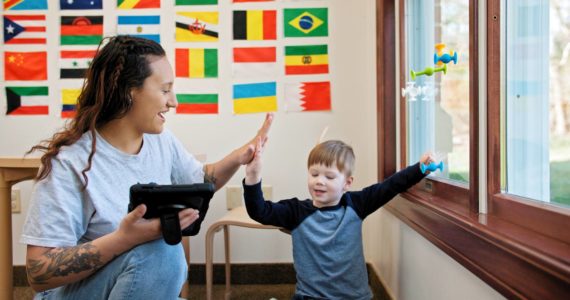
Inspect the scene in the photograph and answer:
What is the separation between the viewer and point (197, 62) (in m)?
2.27

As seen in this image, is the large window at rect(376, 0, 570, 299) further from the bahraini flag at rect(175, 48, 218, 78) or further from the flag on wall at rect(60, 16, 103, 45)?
the flag on wall at rect(60, 16, 103, 45)

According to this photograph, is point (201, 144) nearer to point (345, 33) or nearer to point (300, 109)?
point (300, 109)

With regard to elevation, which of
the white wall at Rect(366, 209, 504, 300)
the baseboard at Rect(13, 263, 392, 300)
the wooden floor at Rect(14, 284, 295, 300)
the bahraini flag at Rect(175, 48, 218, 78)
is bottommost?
the wooden floor at Rect(14, 284, 295, 300)

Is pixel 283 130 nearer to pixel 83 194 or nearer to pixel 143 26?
pixel 143 26

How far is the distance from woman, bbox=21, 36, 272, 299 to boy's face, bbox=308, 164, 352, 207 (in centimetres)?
28

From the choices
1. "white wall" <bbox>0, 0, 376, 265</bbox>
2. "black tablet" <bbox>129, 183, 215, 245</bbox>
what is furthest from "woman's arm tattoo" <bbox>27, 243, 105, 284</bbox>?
"white wall" <bbox>0, 0, 376, 265</bbox>

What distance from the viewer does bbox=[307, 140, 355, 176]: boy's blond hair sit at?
1461 millimetres

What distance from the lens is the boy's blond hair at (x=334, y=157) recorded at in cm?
146

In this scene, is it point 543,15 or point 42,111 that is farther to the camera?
point 42,111

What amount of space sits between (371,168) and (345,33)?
0.65 meters

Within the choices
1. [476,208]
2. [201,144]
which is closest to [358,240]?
[476,208]

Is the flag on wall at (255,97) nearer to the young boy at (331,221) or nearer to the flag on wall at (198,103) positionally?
the flag on wall at (198,103)

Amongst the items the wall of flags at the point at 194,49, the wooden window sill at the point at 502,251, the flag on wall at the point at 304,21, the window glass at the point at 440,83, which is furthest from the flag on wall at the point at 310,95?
the wooden window sill at the point at 502,251

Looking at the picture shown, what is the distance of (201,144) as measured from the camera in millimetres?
2285
